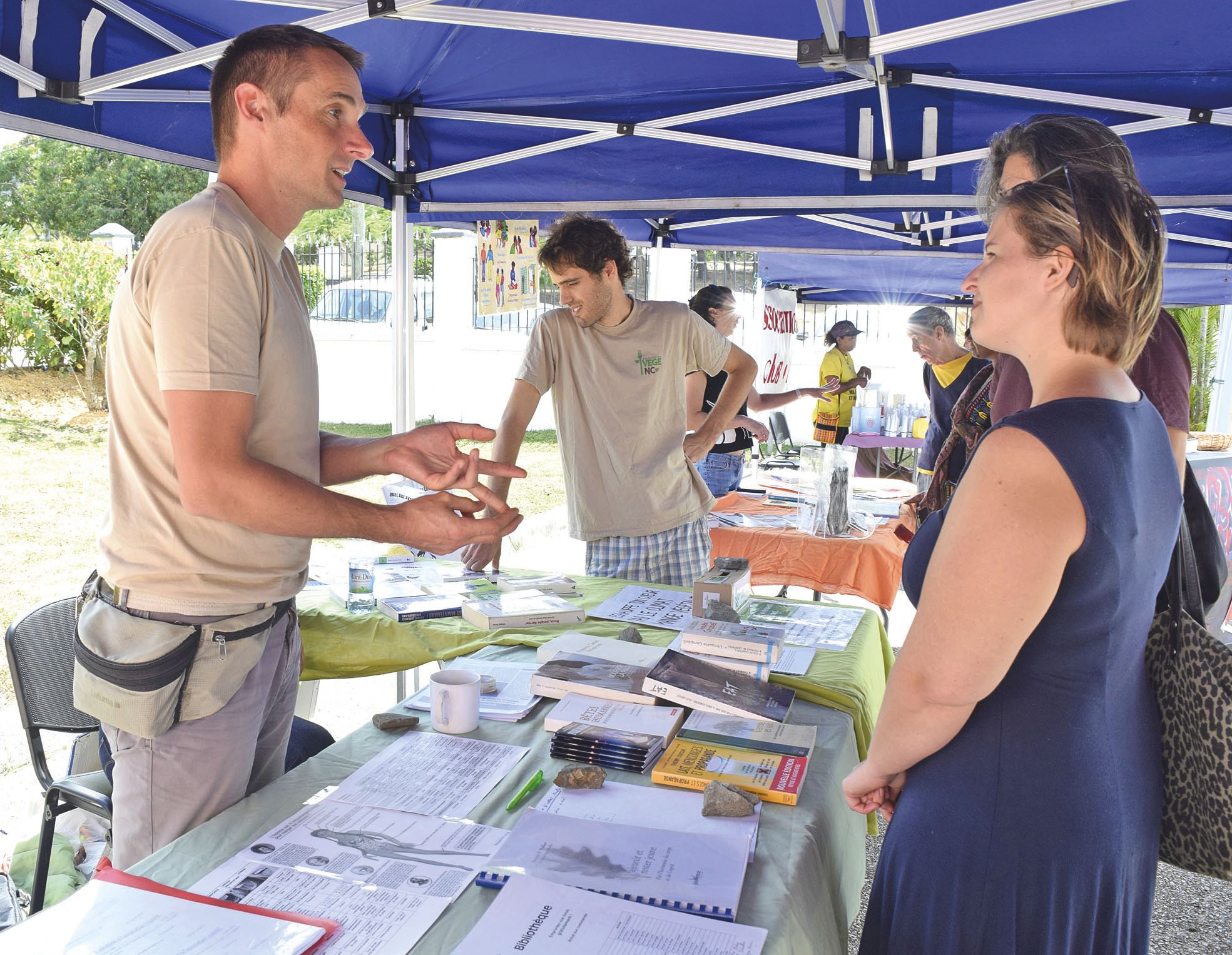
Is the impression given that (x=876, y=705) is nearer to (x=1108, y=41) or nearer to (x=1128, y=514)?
(x=1128, y=514)

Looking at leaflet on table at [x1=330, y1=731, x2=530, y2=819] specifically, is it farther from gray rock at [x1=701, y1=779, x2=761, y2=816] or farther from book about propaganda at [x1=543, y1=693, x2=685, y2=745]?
gray rock at [x1=701, y1=779, x2=761, y2=816]

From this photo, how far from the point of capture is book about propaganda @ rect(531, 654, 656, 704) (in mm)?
1688

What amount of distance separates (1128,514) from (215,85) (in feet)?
4.85

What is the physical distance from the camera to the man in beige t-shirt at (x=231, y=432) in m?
1.29

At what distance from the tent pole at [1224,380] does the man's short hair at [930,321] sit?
16.9ft

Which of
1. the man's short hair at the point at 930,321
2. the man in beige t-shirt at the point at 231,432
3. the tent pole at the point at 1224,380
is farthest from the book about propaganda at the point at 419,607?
the tent pole at the point at 1224,380

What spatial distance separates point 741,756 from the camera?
4.84 feet

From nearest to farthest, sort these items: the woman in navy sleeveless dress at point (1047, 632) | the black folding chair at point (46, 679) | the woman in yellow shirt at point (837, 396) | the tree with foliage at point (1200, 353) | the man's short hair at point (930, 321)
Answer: the woman in navy sleeveless dress at point (1047, 632), the black folding chair at point (46, 679), the man's short hair at point (930, 321), the woman in yellow shirt at point (837, 396), the tree with foliage at point (1200, 353)

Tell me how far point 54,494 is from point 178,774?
8.44 meters

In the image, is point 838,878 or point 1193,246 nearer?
point 838,878

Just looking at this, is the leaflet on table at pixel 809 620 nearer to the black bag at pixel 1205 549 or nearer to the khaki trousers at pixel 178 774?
the black bag at pixel 1205 549

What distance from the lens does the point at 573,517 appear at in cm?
295

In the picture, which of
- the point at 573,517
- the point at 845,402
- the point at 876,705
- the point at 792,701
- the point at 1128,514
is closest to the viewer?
the point at 1128,514

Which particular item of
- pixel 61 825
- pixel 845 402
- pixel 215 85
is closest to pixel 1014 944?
pixel 215 85
